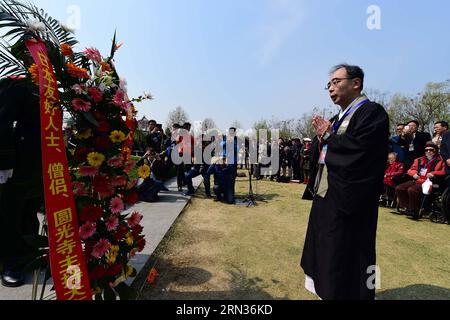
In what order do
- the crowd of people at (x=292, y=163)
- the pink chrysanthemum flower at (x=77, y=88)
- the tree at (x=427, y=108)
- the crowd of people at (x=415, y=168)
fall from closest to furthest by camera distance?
the pink chrysanthemum flower at (x=77, y=88) < the crowd of people at (x=415, y=168) < the crowd of people at (x=292, y=163) < the tree at (x=427, y=108)

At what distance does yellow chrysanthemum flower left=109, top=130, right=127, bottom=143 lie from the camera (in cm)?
219

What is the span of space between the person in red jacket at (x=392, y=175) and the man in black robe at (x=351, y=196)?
19.4ft

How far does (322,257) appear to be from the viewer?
2539 millimetres

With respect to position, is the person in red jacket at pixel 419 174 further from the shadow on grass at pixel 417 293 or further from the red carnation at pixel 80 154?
the red carnation at pixel 80 154

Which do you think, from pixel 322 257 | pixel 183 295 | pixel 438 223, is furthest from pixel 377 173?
pixel 438 223

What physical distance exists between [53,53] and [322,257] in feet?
8.87

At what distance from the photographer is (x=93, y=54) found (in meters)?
2.19

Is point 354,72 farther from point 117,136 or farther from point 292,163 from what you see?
point 292,163

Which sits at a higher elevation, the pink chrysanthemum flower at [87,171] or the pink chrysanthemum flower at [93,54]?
the pink chrysanthemum flower at [93,54]

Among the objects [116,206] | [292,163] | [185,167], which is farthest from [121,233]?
[292,163]

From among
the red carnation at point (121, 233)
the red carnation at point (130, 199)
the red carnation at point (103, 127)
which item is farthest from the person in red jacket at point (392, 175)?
the red carnation at point (103, 127)

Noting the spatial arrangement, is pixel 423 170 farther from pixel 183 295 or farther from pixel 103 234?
pixel 103 234

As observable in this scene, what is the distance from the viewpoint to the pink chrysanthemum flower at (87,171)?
208cm

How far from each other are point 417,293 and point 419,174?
4601 mm
